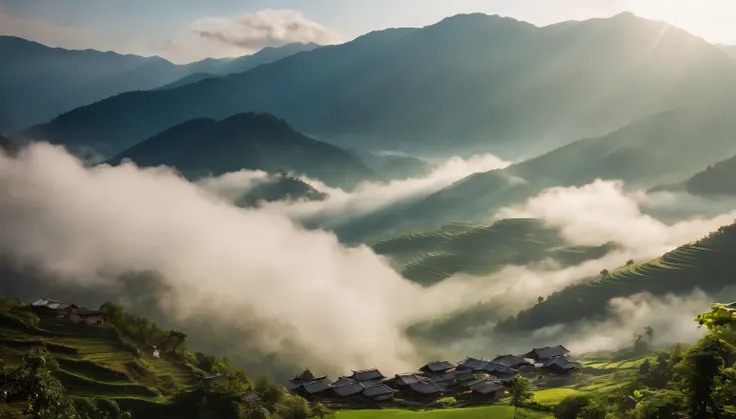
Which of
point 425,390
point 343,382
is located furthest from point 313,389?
point 425,390

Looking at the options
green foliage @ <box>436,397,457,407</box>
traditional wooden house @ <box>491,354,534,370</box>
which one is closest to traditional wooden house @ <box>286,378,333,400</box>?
green foliage @ <box>436,397,457,407</box>

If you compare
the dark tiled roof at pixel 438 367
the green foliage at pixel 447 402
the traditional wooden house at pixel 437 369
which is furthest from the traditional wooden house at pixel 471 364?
the green foliage at pixel 447 402

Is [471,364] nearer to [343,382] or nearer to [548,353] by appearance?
[548,353]

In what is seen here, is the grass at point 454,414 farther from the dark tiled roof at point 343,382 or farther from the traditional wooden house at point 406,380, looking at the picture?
the dark tiled roof at point 343,382

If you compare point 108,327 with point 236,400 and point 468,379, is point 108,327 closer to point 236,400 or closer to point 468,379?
point 236,400

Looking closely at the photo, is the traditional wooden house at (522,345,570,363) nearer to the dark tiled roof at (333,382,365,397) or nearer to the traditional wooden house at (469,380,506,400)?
the traditional wooden house at (469,380,506,400)

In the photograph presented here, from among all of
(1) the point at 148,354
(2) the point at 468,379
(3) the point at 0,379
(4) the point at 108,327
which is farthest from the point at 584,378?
(3) the point at 0,379
